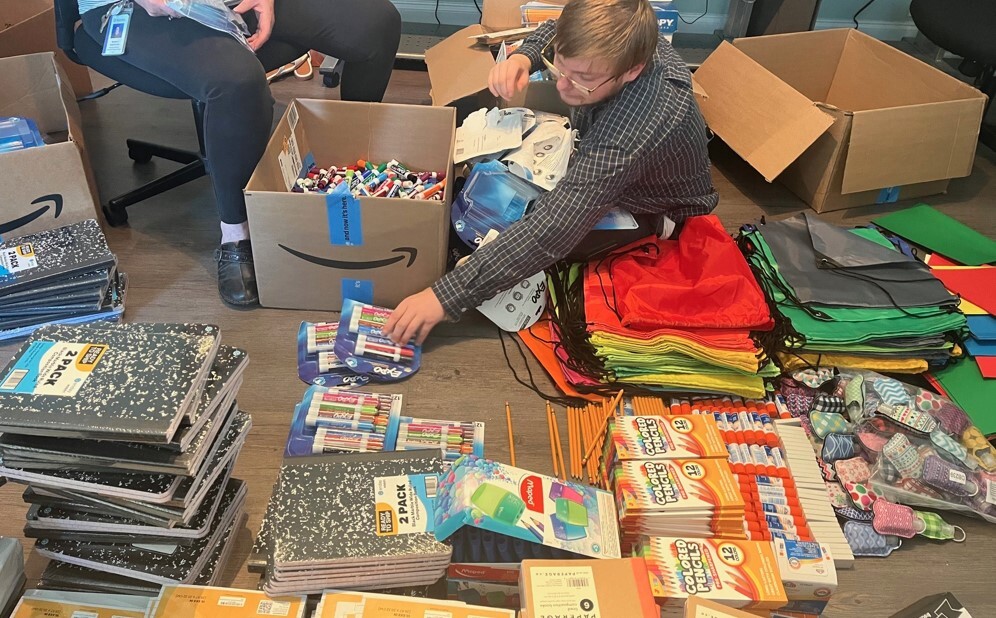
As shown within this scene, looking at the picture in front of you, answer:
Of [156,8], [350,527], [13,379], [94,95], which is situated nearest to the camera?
[13,379]

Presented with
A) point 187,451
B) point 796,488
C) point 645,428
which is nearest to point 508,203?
point 645,428

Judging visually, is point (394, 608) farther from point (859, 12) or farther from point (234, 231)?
point (859, 12)

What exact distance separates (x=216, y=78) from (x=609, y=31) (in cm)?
81

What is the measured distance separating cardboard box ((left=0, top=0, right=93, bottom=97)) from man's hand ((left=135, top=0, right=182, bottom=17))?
85 cm

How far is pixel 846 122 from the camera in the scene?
2.08m

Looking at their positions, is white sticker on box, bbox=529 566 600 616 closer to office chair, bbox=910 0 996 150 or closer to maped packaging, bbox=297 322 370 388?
maped packaging, bbox=297 322 370 388

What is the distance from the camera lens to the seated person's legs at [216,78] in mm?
1555

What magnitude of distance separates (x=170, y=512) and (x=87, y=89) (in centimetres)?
205

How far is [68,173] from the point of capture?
1683 millimetres

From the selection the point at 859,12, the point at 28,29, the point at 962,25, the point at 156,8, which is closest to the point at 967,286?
the point at 962,25

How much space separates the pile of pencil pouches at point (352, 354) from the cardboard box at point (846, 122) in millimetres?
1210

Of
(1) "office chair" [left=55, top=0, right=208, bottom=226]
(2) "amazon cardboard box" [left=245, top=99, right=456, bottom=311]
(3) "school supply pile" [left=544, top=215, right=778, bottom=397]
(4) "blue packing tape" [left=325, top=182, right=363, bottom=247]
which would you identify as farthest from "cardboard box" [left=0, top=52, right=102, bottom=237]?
(3) "school supply pile" [left=544, top=215, right=778, bottom=397]

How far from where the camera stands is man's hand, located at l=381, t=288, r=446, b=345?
162cm

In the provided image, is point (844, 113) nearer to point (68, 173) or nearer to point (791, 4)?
point (791, 4)
